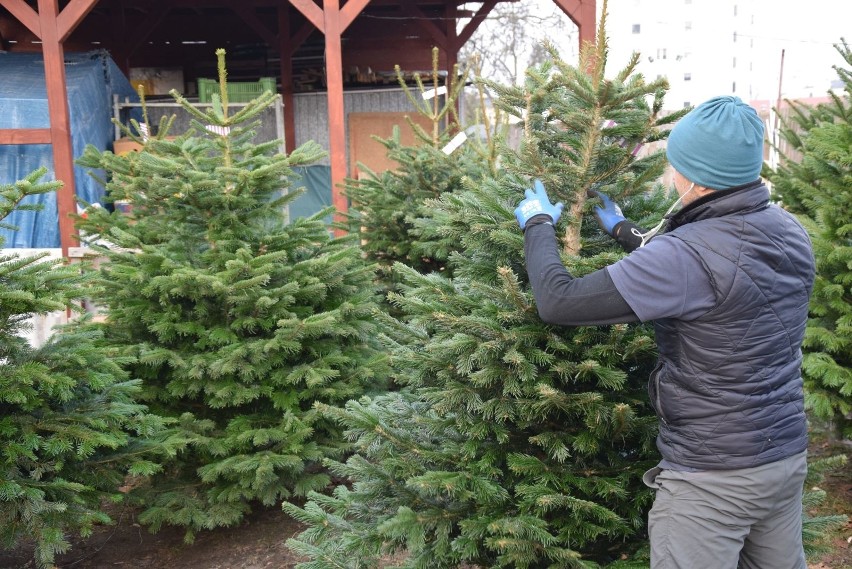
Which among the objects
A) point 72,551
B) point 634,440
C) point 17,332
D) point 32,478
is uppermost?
point 17,332

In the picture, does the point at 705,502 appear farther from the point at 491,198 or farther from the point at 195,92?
the point at 195,92

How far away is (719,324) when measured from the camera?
2.06m

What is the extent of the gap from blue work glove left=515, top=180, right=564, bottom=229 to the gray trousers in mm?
920

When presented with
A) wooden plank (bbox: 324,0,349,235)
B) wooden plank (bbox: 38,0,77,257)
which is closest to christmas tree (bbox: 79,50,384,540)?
wooden plank (bbox: 324,0,349,235)

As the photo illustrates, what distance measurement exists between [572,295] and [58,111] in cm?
862

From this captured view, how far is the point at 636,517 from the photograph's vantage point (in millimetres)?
2469

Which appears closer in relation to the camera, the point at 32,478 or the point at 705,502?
the point at 705,502

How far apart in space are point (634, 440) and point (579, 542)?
1.40 feet

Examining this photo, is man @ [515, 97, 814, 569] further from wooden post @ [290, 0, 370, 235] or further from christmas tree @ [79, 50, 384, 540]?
wooden post @ [290, 0, 370, 235]

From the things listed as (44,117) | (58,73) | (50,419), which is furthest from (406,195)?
(44,117)

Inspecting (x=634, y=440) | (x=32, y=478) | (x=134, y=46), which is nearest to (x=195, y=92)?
(x=134, y=46)

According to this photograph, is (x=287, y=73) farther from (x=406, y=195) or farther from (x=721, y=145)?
(x=721, y=145)

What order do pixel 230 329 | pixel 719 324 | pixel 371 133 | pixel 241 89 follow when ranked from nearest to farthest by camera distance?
1. pixel 719 324
2. pixel 230 329
3. pixel 241 89
4. pixel 371 133

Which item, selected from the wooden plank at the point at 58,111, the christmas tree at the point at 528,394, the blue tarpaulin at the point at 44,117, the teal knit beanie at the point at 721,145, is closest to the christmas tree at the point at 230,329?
the christmas tree at the point at 528,394
